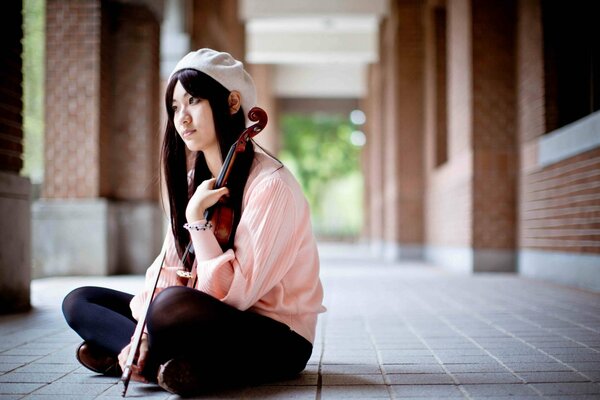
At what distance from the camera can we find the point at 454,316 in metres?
4.54

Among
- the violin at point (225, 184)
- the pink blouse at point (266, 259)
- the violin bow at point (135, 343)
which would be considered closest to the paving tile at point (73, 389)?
the violin bow at point (135, 343)

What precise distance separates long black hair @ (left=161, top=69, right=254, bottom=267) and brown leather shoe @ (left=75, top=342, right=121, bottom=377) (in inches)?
22.3

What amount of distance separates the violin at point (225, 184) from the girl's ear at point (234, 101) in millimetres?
114

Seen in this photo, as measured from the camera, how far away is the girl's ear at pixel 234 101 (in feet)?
7.94

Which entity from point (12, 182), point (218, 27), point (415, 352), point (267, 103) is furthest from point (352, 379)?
point (267, 103)

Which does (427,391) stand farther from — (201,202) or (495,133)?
(495,133)

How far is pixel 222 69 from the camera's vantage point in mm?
2350

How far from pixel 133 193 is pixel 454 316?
5.39m

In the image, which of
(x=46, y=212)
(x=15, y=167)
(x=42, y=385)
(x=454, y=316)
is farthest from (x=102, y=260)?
(x=42, y=385)

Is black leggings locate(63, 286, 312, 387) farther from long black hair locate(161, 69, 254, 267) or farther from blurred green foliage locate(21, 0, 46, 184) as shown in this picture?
blurred green foliage locate(21, 0, 46, 184)

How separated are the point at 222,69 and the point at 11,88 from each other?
10.2 feet

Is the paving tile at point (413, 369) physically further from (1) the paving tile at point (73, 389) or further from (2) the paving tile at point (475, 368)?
(1) the paving tile at point (73, 389)

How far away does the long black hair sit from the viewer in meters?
2.36

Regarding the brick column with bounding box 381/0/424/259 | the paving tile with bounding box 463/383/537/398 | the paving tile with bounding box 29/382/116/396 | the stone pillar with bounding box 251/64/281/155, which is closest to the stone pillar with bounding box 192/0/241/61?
the brick column with bounding box 381/0/424/259
